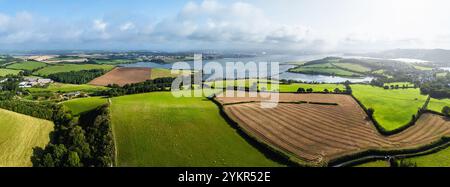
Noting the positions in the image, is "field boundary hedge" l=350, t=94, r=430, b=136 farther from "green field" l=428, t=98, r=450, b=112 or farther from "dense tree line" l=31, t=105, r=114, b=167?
"dense tree line" l=31, t=105, r=114, b=167

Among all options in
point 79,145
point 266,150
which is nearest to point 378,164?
point 266,150

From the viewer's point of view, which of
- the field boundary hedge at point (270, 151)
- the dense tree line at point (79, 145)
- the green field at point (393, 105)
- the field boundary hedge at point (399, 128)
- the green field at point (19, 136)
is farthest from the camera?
the green field at point (393, 105)

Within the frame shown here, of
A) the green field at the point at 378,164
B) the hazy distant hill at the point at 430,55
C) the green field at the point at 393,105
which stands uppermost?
the hazy distant hill at the point at 430,55

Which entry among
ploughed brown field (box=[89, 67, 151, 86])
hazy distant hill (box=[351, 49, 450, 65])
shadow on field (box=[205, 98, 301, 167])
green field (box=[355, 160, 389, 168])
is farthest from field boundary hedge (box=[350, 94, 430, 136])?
hazy distant hill (box=[351, 49, 450, 65])

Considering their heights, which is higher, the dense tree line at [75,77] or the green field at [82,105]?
the dense tree line at [75,77]

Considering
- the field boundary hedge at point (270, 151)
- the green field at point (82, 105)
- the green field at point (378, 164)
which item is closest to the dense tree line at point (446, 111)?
the green field at point (378, 164)

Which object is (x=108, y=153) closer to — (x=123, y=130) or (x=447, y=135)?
(x=123, y=130)

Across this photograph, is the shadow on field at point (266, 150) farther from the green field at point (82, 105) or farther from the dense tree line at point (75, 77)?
the dense tree line at point (75, 77)
